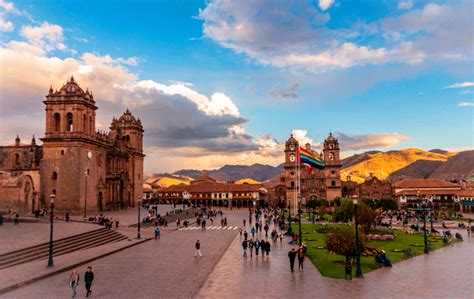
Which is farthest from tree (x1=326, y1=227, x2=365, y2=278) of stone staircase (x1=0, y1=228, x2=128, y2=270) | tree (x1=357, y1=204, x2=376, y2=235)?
stone staircase (x1=0, y1=228, x2=128, y2=270)

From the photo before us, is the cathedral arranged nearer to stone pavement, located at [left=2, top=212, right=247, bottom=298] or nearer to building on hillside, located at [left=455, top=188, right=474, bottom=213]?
stone pavement, located at [left=2, top=212, right=247, bottom=298]

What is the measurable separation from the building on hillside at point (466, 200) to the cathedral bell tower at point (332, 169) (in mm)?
26575

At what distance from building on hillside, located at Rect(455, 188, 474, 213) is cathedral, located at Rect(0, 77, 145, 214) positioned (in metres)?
71.9

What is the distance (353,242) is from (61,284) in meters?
14.6

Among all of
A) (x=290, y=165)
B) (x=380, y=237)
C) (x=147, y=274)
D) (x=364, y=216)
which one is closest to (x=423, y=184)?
(x=290, y=165)

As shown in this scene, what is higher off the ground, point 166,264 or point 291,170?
point 291,170

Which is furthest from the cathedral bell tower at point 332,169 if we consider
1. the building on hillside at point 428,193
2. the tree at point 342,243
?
the tree at point 342,243

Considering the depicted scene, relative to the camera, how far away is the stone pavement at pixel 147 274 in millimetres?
17031

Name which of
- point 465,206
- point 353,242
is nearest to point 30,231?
point 353,242

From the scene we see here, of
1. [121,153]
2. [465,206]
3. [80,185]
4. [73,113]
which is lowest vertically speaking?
[465,206]

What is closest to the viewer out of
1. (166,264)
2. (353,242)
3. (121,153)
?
(353,242)

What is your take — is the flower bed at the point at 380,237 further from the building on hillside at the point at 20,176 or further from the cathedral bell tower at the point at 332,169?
the cathedral bell tower at the point at 332,169

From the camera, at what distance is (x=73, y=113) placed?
55125 millimetres

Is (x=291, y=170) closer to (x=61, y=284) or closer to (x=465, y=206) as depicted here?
(x=465, y=206)
